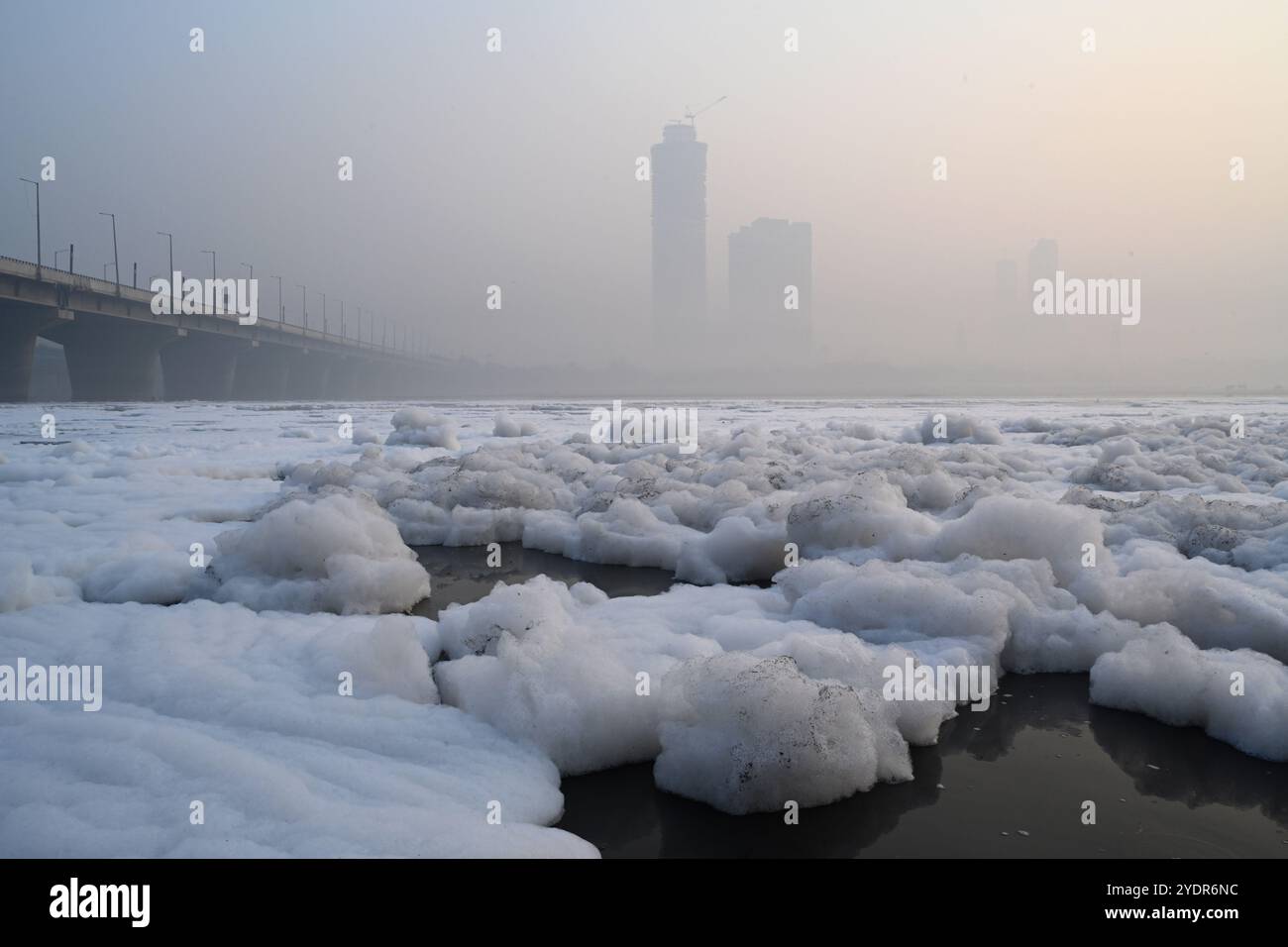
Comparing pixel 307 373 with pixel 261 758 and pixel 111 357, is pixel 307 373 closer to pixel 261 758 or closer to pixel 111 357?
pixel 111 357

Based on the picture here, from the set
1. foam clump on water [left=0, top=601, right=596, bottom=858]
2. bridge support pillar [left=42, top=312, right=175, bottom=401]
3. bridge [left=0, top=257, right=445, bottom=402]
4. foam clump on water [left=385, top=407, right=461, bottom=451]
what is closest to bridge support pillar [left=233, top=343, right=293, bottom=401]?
bridge [left=0, top=257, right=445, bottom=402]

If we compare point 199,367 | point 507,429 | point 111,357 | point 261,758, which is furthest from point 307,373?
point 261,758

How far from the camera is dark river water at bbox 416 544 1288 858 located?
2238 mm

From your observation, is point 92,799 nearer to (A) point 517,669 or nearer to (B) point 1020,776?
(A) point 517,669

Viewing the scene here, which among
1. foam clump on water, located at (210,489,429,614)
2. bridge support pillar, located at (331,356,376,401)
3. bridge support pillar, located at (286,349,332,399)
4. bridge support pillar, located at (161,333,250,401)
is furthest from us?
bridge support pillar, located at (331,356,376,401)

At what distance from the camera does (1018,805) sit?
246 cm

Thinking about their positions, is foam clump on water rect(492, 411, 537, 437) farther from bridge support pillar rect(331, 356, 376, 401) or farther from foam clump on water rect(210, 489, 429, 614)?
bridge support pillar rect(331, 356, 376, 401)

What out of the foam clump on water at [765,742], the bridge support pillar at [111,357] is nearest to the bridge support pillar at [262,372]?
the bridge support pillar at [111,357]

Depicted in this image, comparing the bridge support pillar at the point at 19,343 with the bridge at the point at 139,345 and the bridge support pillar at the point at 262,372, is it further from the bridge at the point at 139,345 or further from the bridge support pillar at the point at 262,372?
the bridge support pillar at the point at 262,372

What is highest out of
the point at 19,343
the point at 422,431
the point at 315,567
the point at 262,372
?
the point at 262,372

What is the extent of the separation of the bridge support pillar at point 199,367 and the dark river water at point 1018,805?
68.1m

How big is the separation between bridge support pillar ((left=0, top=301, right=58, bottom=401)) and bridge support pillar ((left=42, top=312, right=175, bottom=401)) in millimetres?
5962

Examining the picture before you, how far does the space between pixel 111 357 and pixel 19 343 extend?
9.27 m

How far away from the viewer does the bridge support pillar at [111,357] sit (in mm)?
51062
